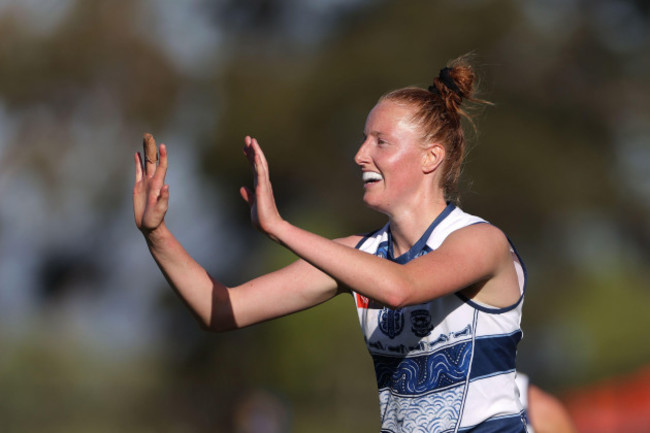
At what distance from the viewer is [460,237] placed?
2.99 m

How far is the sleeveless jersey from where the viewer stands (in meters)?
3.00

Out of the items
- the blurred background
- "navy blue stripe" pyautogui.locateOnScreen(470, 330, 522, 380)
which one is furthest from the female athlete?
the blurred background

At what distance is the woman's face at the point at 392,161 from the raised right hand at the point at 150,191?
641 mm

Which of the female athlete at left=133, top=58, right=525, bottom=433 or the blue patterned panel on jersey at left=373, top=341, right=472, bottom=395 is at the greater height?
the female athlete at left=133, top=58, right=525, bottom=433

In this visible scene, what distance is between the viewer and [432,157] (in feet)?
10.9

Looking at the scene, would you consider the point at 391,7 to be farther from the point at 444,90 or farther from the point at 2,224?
the point at 444,90

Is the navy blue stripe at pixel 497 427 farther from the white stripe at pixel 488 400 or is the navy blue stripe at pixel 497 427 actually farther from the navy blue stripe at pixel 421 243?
the navy blue stripe at pixel 421 243

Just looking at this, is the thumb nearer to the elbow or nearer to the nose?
the nose

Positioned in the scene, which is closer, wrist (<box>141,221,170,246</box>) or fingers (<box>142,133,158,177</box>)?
fingers (<box>142,133,158,177</box>)

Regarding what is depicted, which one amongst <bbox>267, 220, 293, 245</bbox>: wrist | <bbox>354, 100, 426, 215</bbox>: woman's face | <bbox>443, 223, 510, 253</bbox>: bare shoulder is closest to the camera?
<bbox>267, 220, 293, 245</bbox>: wrist

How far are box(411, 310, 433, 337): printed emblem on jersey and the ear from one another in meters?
0.49

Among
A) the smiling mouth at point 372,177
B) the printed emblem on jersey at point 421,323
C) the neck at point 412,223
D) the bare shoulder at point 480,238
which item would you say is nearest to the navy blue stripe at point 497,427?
the printed emblem on jersey at point 421,323

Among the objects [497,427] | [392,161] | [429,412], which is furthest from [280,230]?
[497,427]

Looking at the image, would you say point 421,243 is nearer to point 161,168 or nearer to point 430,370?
point 430,370
